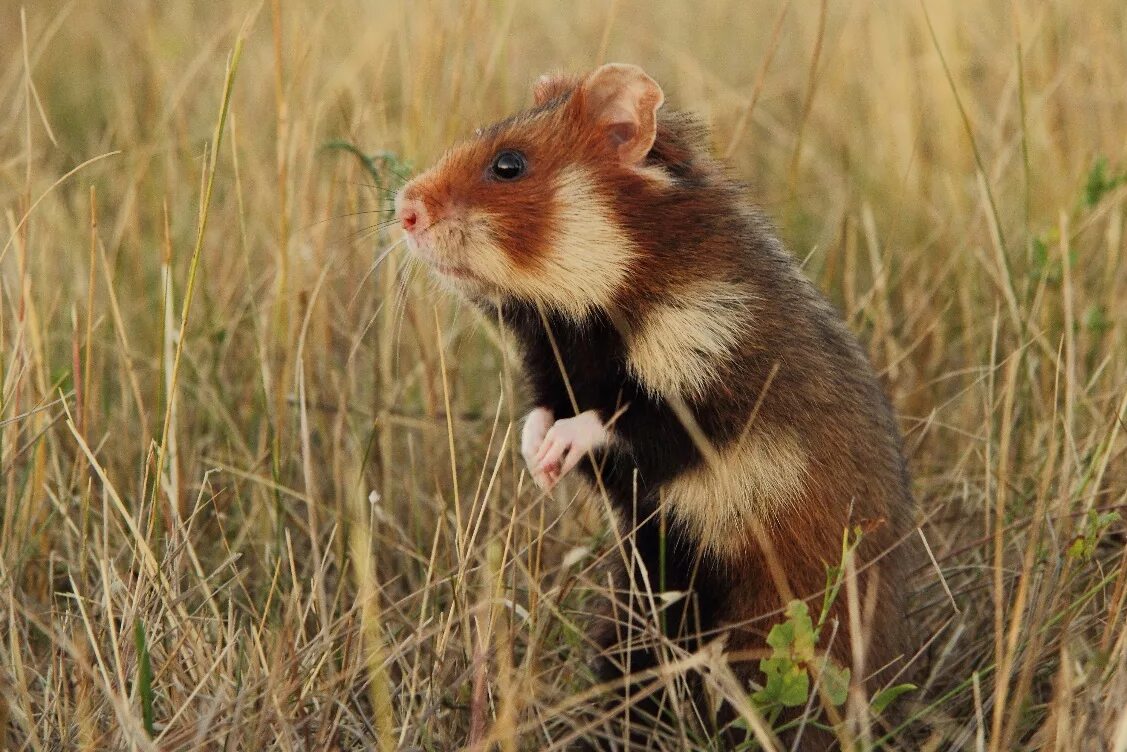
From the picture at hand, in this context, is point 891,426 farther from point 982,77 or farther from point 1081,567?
point 982,77

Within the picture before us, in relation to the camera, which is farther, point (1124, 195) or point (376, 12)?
point (376, 12)

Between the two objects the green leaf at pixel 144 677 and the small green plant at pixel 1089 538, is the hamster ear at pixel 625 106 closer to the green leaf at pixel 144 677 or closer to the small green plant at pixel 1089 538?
the small green plant at pixel 1089 538

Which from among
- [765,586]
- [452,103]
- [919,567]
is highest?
[452,103]

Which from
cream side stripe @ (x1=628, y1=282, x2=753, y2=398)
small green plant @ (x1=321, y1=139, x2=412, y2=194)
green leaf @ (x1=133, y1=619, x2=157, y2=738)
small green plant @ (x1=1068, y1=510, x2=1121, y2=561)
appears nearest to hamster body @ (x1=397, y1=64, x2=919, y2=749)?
cream side stripe @ (x1=628, y1=282, x2=753, y2=398)

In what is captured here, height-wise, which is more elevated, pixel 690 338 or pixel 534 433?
pixel 690 338

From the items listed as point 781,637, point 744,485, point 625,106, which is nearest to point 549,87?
point 625,106

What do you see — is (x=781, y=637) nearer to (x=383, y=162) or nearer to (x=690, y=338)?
(x=690, y=338)

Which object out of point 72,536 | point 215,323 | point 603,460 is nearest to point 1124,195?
point 603,460
